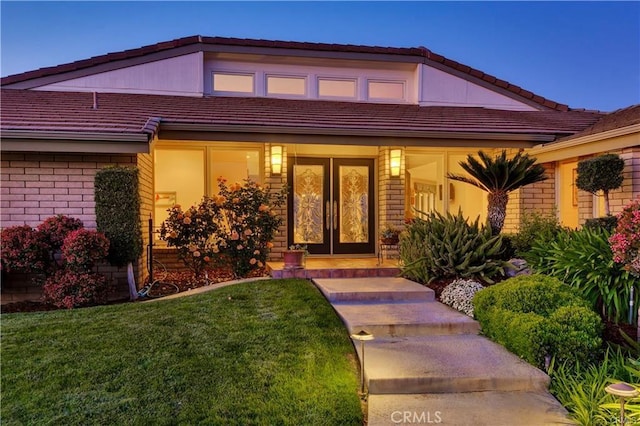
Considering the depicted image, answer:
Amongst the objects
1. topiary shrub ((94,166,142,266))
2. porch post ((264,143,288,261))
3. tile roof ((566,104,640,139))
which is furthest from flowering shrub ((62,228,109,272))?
tile roof ((566,104,640,139))

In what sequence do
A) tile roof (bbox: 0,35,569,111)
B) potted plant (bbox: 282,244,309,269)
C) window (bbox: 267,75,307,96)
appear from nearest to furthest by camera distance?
potted plant (bbox: 282,244,309,269) → tile roof (bbox: 0,35,569,111) → window (bbox: 267,75,307,96)

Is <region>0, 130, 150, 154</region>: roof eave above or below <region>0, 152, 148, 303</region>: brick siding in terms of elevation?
above

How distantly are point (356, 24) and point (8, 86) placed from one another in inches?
491

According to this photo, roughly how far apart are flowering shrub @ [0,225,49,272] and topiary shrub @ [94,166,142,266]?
2.80ft

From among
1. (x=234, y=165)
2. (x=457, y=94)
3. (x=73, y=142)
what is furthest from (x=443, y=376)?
(x=457, y=94)

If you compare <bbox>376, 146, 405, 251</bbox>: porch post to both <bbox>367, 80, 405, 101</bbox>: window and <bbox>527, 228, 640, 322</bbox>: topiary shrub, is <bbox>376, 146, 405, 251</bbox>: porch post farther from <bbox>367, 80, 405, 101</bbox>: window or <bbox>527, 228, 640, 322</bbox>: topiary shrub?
<bbox>527, 228, 640, 322</bbox>: topiary shrub

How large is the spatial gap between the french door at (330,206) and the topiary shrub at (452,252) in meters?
2.98

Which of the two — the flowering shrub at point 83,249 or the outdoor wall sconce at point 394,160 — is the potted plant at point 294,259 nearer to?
the flowering shrub at point 83,249

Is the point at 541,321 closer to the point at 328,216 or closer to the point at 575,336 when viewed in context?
the point at 575,336

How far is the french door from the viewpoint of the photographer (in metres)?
9.96

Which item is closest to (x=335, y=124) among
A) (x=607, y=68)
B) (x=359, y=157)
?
(x=359, y=157)

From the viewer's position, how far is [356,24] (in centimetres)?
1755

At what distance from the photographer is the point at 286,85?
10852 mm

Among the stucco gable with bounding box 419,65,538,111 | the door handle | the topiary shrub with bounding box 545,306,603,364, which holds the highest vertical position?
the stucco gable with bounding box 419,65,538,111
